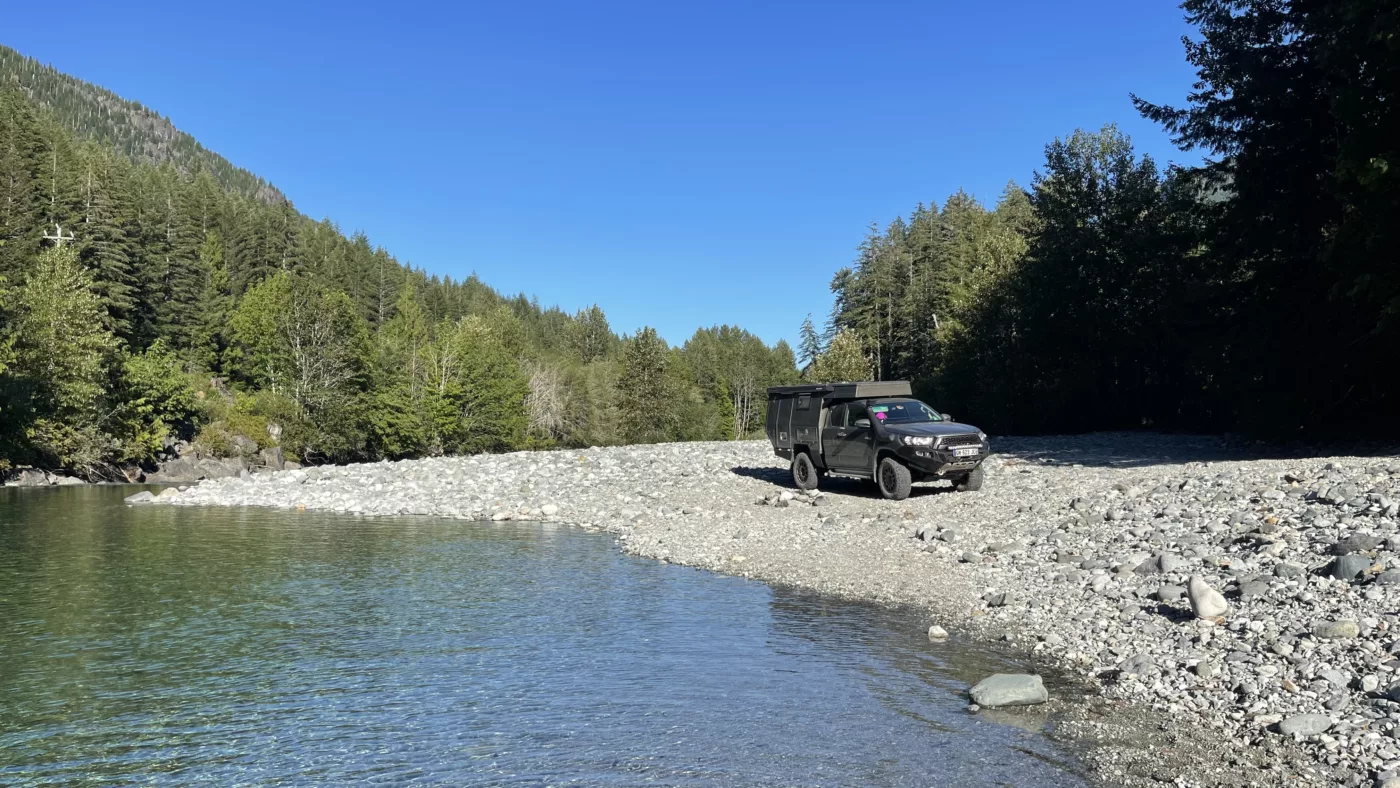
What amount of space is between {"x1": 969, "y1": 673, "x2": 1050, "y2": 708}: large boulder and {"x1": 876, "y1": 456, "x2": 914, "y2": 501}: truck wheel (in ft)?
34.6

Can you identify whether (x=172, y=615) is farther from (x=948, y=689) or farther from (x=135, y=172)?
(x=135, y=172)

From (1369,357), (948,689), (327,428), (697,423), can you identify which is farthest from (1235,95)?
(697,423)

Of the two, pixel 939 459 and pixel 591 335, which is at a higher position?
pixel 591 335

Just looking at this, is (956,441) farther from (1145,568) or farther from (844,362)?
(844,362)

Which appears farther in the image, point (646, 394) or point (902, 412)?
point (646, 394)

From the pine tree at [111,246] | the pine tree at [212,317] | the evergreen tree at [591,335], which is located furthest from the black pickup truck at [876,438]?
the evergreen tree at [591,335]

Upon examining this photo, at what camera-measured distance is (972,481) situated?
17.9 meters

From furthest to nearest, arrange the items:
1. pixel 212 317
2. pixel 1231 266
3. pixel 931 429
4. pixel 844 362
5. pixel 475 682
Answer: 1. pixel 212 317
2. pixel 844 362
3. pixel 1231 266
4. pixel 931 429
5. pixel 475 682

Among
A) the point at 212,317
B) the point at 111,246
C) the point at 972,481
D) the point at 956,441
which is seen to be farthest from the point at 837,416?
the point at 212,317

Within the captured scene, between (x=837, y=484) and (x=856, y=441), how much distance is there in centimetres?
314

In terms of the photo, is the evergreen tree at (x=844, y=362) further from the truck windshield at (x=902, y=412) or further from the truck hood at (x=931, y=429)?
the truck hood at (x=931, y=429)

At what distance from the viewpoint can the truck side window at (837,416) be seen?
19281 mm

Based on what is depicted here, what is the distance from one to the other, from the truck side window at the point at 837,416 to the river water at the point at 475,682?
718 cm

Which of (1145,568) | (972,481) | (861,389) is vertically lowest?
(1145,568)
